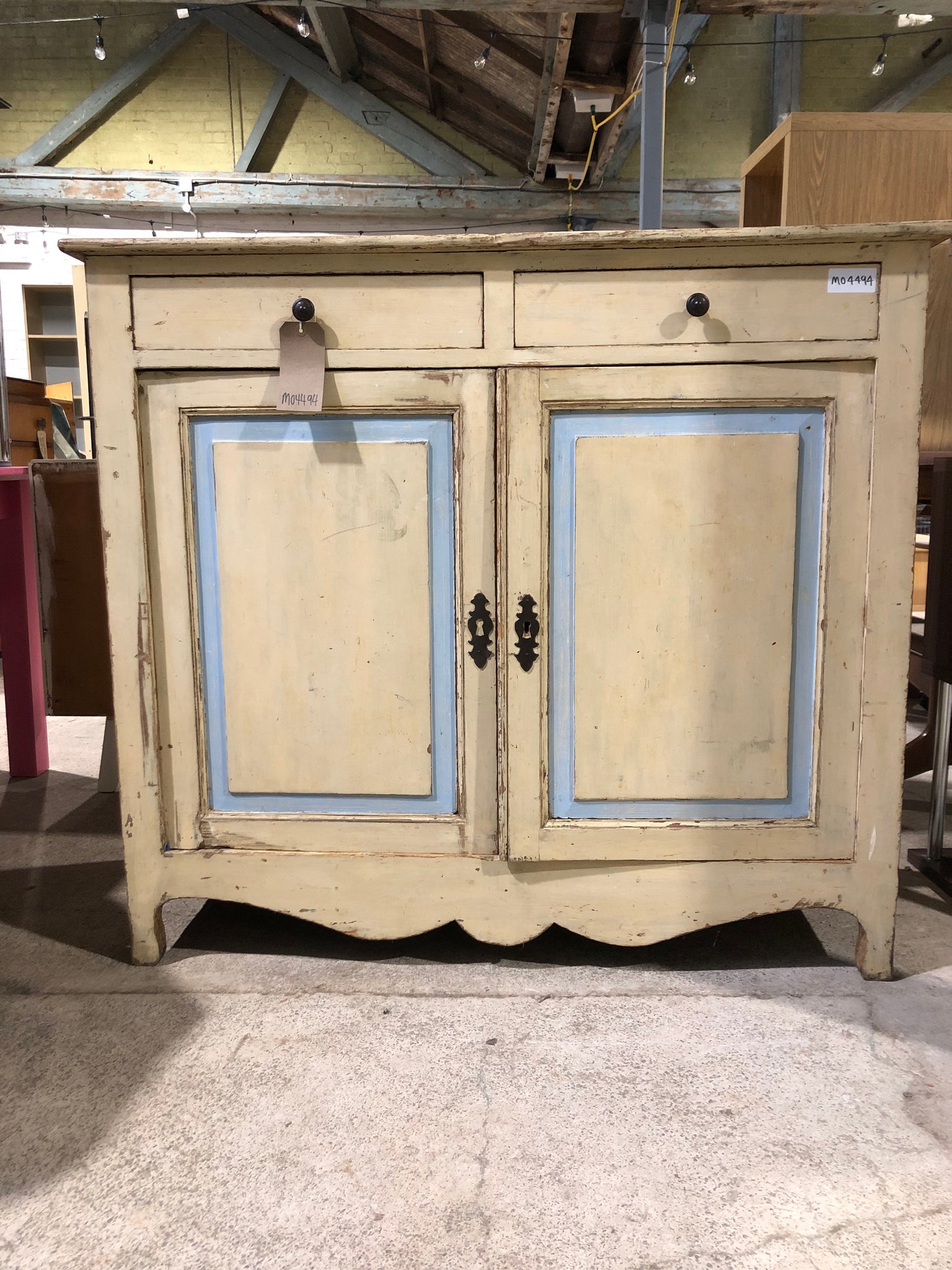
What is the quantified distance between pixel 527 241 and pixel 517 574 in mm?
526

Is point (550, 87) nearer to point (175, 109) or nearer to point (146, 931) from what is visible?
point (175, 109)

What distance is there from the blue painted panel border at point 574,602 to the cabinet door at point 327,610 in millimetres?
117

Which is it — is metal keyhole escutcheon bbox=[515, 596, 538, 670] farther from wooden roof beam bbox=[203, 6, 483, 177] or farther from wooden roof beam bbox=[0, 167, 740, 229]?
wooden roof beam bbox=[203, 6, 483, 177]

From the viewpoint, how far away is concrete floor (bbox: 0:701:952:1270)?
955mm

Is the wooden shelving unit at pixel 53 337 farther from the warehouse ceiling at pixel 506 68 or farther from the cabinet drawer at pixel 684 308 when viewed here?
the cabinet drawer at pixel 684 308

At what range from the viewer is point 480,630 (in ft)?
4.75

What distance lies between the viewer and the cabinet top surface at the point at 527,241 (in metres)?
1.31

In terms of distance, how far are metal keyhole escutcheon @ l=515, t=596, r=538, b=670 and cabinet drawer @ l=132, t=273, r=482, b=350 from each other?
0.44 metres

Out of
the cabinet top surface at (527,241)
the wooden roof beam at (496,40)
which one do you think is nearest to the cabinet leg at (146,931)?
the cabinet top surface at (527,241)

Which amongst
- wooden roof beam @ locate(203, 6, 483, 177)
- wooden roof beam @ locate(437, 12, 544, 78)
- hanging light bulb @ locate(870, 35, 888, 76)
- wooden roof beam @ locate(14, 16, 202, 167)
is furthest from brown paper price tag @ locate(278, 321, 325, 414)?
wooden roof beam @ locate(14, 16, 202, 167)

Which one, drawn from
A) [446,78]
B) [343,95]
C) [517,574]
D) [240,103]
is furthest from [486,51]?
[517,574]

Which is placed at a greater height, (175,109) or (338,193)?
(175,109)

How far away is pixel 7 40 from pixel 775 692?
9.22 m

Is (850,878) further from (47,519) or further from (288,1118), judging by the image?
(47,519)
